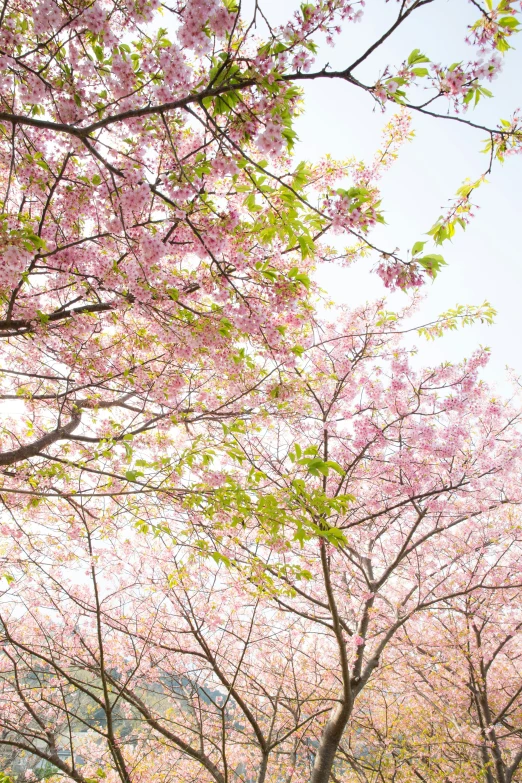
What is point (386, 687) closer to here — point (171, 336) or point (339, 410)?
point (339, 410)

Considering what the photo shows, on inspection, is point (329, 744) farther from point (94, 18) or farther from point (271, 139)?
point (94, 18)

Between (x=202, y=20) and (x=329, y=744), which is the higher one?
(x=202, y=20)

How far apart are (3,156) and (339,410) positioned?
4806 millimetres

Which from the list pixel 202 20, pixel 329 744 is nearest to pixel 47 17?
pixel 202 20

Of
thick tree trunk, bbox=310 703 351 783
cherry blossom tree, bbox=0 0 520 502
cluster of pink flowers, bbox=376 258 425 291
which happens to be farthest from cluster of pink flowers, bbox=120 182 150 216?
thick tree trunk, bbox=310 703 351 783

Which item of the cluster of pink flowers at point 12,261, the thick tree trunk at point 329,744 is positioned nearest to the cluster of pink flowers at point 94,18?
the cluster of pink flowers at point 12,261

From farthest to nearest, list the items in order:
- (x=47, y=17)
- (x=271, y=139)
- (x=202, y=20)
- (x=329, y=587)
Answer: (x=329, y=587)
(x=47, y=17)
(x=271, y=139)
(x=202, y=20)

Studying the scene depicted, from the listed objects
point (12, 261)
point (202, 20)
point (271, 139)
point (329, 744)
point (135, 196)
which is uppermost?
point (202, 20)

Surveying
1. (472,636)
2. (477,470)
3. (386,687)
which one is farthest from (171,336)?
(386,687)

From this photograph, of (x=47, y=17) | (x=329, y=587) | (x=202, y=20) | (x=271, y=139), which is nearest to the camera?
(x=202, y=20)

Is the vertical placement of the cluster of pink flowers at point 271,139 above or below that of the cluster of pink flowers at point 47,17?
below

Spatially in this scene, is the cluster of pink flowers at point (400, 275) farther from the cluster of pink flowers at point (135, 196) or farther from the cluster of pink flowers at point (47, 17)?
the cluster of pink flowers at point (47, 17)

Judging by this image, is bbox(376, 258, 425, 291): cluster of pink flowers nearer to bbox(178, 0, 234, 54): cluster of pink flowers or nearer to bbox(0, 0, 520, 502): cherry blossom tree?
bbox(0, 0, 520, 502): cherry blossom tree

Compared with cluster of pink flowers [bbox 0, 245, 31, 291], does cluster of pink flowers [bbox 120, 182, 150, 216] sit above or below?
above
